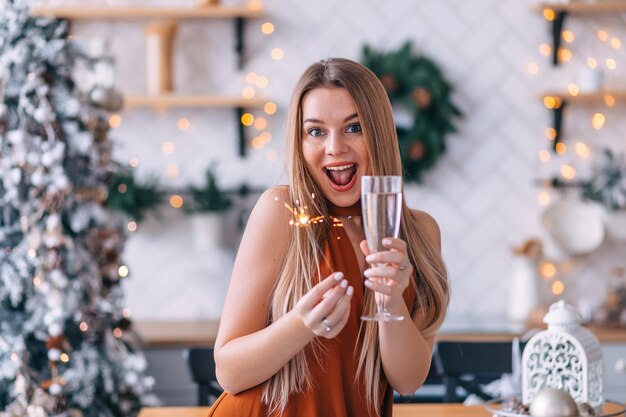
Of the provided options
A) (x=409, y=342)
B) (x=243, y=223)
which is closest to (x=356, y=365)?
(x=409, y=342)

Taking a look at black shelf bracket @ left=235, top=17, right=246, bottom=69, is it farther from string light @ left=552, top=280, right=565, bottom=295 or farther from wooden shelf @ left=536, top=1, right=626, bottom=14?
string light @ left=552, top=280, right=565, bottom=295

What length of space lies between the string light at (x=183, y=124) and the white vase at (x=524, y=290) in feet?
4.83

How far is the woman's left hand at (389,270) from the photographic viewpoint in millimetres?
1206

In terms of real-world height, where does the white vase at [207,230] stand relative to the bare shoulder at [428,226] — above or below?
below

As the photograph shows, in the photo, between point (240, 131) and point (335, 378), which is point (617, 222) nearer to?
point (240, 131)

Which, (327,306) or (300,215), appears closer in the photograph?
(327,306)

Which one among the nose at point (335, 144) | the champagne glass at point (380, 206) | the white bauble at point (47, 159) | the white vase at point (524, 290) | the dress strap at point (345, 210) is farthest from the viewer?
the white vase at point (524, 290)

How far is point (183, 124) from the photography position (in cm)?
392

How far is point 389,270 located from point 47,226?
1759 millimetres

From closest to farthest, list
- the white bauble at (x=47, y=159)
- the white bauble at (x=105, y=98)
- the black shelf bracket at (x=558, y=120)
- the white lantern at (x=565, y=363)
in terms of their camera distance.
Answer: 1. the white lantern at (x=565, y=363)
2. the white bauble at (x=47, y=159)
3. the white bauble at (x=105, y=98)
4. the black shelf bracket at (x=558, y=120)

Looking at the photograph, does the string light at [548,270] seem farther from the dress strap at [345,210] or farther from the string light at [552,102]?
the dress strap at [345,210]

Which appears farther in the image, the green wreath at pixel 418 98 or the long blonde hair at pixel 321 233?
the green wreath at pixel 418 98

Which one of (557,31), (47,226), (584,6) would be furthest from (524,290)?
(47,226)

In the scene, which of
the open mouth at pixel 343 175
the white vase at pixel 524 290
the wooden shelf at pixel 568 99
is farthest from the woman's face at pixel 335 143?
the wooden shelf at pixel 568 99
